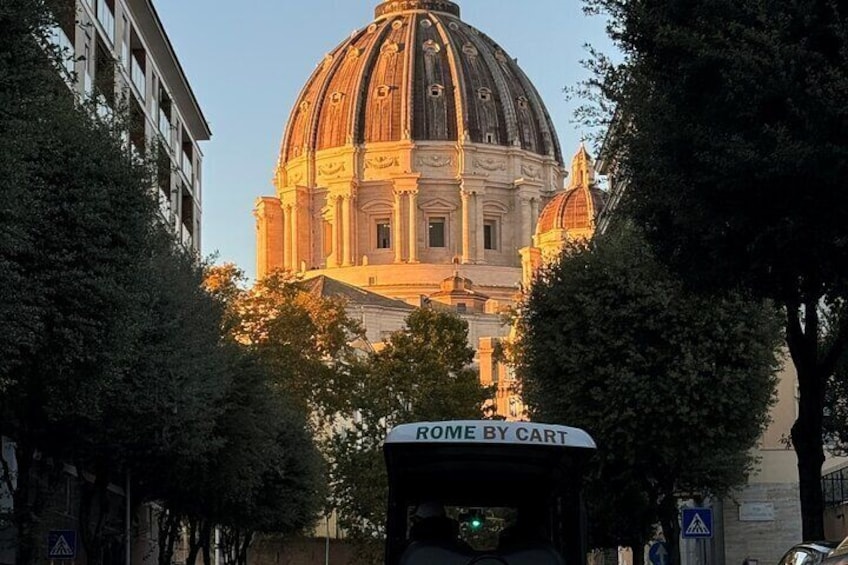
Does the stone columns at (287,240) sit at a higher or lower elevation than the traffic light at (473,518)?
higher

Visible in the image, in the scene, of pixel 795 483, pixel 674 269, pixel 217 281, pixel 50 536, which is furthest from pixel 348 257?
pixel 674 269

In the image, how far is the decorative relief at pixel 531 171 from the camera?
191m

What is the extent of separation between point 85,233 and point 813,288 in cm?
919

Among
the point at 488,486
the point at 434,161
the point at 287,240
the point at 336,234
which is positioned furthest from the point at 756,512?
the point at 287,240

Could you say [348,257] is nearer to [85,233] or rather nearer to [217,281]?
[217,281]

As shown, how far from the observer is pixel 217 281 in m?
70.2

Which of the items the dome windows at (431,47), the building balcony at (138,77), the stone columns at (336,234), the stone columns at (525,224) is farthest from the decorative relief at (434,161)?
the building balcony at (138,77)

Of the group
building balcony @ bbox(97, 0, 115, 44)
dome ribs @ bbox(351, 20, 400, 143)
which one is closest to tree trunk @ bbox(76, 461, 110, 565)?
building balcony @ bbox(97, 0, 115, 44)

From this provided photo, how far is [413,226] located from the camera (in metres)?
184

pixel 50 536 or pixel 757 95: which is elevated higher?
pixel 757 95

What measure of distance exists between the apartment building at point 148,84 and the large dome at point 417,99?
117 m

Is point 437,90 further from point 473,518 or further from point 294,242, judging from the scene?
point 473,518

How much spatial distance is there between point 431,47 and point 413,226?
21.3 metres

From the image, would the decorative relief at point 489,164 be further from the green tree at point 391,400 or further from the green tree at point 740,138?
the green tree at point 740,138
